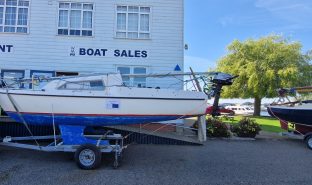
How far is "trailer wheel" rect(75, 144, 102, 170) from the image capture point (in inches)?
307

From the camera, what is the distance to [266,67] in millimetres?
33125

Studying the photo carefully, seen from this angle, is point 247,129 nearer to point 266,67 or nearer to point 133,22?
point 133,22

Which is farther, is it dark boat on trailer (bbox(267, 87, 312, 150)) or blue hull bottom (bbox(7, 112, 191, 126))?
dark boat on trailer (bbox(267, 87, 312, 150))

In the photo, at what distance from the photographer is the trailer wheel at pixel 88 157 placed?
780 centimetres

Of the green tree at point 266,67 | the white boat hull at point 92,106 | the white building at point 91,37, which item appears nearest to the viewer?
the white boat hull at point 92,106

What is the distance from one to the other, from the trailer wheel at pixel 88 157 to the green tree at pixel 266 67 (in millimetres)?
27175

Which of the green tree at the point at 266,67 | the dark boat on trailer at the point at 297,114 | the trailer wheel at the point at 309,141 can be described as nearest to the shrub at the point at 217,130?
the dark boat on trailer at the point at 297,114

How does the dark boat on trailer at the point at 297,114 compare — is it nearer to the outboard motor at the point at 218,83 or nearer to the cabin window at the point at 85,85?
the outboard motor at the point at 218,83

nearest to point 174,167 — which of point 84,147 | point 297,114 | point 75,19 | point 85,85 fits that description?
point 84,147

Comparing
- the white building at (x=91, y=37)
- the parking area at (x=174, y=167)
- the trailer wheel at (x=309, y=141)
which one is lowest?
the parking area at (x=174, y=167)

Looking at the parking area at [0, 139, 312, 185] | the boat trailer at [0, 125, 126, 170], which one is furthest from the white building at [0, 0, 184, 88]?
the boat trailer at [0, 125, 126, 170]

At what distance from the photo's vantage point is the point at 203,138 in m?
11.6

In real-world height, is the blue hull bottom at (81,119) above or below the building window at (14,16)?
below

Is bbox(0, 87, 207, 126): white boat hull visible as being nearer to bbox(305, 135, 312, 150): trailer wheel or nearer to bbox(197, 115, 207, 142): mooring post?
bbox(197, 115, 207, 142): mooring post
